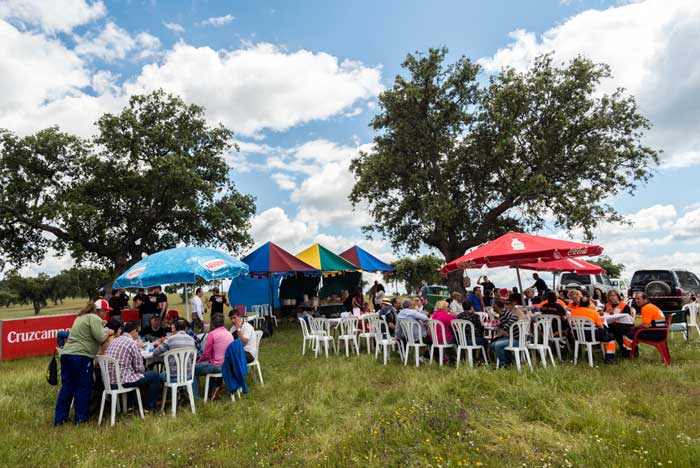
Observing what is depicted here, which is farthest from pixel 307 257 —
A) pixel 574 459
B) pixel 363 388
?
pixel 574 459

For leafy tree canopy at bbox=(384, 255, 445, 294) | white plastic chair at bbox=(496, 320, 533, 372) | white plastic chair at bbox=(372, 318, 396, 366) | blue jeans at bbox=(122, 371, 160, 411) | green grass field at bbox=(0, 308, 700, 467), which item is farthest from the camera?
leafy tree canopy at bbox=(384, 255, 445, 294)

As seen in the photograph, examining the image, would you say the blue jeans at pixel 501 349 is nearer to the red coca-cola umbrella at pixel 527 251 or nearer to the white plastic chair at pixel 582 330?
the white plastic chair at pixel 582 330

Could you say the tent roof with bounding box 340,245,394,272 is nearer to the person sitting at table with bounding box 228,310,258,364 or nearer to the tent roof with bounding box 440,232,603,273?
the tent roof with bounding box 440,232,603,273

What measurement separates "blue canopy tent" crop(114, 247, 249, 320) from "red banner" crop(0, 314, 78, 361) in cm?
442

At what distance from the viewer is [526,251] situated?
7207mm

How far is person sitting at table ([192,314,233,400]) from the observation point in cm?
586

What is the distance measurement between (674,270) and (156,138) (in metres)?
23.5

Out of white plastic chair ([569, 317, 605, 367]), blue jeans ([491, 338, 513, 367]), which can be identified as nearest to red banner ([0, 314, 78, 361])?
blue jeans ([491, 338, 513, 367])

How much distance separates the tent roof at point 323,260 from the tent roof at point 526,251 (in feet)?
21.7

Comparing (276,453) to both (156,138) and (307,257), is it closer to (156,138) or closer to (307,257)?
(307,257)

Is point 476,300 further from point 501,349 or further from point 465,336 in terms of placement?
point 501,349

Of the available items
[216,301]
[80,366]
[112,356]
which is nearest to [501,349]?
[112,356]

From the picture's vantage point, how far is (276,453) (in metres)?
4.02

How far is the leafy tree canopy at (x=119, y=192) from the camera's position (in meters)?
19.6
